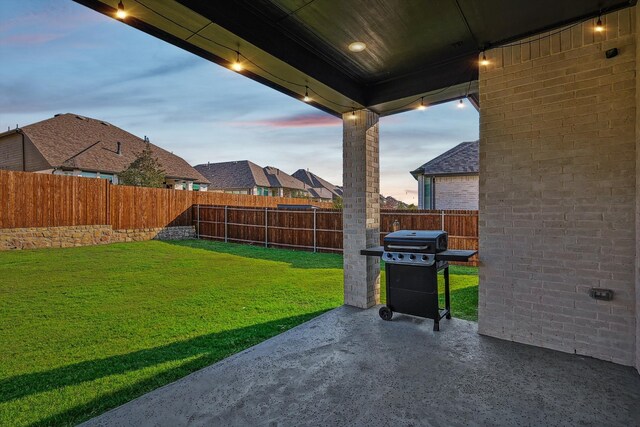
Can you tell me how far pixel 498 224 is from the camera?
3268 millimetres

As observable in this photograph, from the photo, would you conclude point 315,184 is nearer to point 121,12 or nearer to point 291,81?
point 291,81

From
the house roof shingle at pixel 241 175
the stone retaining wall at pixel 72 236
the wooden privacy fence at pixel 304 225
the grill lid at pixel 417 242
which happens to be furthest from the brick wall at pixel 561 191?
the house roof shingle at pixel 241 175

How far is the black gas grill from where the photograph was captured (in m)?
3.47

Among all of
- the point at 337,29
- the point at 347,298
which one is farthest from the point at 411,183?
the point at 337,29

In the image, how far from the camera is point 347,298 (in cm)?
455

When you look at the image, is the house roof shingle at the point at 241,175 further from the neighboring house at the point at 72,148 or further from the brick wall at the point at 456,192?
the brick wall at the point at 456,192

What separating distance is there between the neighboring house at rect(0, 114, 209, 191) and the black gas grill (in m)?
17.8

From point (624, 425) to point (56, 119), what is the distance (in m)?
24.2

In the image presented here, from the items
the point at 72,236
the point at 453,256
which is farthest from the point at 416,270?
the point at 72,236

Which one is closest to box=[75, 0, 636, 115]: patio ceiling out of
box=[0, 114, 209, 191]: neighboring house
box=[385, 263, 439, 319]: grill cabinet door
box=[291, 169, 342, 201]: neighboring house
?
box=[385, 263, 439, 319]: grill cabinet door

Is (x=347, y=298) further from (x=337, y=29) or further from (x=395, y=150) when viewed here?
(x=395, y=150)

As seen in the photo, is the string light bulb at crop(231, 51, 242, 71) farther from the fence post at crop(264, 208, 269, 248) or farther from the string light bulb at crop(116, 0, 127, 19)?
the fence post at crop(264, 208, 269, 248)

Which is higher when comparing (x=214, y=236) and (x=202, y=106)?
(x=202, y=106)

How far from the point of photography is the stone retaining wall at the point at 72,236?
9.66 meters
